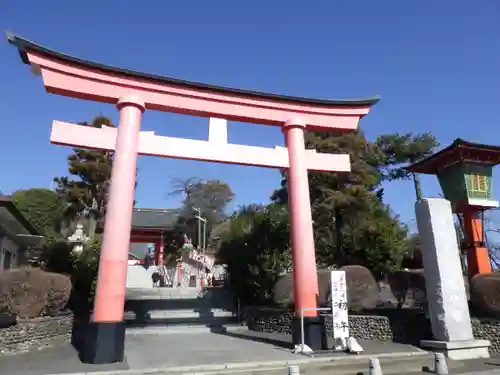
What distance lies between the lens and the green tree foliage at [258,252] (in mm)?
16672

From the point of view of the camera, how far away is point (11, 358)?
8898 millimetres

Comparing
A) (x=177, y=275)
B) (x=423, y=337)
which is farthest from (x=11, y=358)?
(x=177, y=275)

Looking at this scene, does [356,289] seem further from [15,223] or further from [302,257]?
[15,223]

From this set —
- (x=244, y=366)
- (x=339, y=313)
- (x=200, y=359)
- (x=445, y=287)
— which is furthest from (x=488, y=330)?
(x=200, y=359)

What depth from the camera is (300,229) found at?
10766mm

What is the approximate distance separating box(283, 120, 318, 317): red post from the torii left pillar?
4.54 meters

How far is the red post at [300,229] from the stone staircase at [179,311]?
667cm

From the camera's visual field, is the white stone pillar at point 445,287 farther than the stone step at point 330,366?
Yes

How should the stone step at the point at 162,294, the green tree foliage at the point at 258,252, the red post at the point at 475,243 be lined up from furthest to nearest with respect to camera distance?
the stone step at the point at 162,294 → the green tree foliage at the point at 258,252 → the red post at the point at 475,243

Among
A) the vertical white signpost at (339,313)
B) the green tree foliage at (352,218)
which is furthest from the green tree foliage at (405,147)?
the vertical white signpost at (339,313)

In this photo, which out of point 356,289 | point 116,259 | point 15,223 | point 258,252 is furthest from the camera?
point 258,252

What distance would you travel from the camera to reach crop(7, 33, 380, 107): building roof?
9594 mm

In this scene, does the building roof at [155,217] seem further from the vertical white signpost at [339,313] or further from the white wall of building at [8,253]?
the vertical white signpost at [339,313]

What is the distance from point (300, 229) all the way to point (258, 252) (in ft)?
21.8
